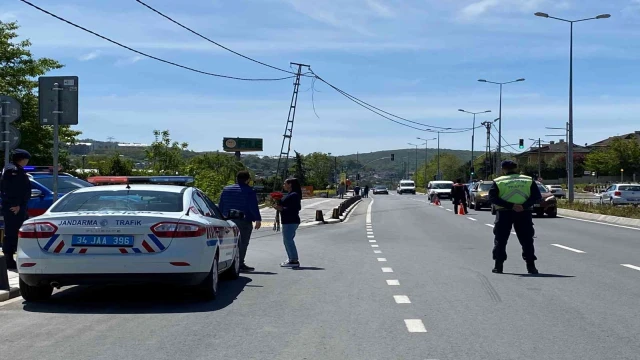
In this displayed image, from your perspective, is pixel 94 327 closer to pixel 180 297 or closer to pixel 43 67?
pixel 180 297

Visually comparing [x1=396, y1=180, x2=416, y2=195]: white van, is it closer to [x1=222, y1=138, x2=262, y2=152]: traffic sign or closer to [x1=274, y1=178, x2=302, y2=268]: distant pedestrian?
[x1=222, y1=138, x2=262, y2=152]: traffic sign

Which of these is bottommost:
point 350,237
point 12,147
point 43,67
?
point 350,237

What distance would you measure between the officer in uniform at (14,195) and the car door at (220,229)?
3.17m

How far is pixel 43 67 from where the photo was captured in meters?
44.1

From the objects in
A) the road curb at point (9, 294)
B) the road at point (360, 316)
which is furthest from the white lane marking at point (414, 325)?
the road curb at point (9, 294)

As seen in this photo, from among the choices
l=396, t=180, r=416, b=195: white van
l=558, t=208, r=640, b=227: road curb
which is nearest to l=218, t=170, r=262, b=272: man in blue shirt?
l=558, t=208, r=640, b=227: road curb

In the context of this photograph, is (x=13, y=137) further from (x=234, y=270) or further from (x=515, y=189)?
(x=515, y=189)

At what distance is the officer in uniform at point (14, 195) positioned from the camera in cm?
1245

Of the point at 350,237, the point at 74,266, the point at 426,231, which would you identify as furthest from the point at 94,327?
the point at 426,231

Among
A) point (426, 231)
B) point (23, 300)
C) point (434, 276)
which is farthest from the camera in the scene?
point (426, 231)

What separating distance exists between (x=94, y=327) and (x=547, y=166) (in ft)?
462

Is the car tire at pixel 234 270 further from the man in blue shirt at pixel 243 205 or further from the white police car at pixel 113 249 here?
the white police car at pixel 113 249

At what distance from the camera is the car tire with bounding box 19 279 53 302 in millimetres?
9414

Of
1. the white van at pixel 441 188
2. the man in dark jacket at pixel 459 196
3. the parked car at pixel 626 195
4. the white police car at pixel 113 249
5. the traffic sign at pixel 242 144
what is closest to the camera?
the white police car at pixel 113 249
